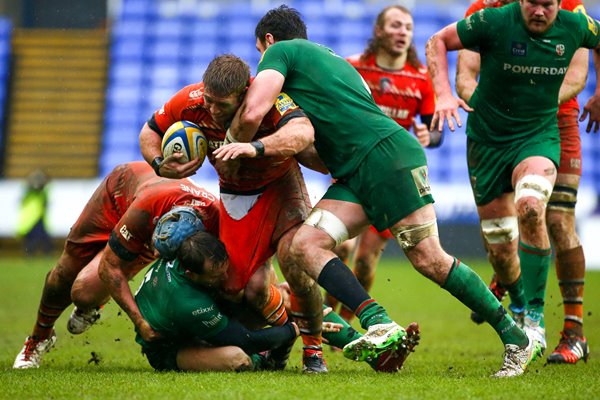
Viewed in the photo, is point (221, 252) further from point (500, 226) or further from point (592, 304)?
point (592, 304)

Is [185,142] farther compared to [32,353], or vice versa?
[32,353]

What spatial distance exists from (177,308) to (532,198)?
235 centimetres

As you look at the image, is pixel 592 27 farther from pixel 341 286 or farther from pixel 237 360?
pixel 237 360

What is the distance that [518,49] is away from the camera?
675 cm

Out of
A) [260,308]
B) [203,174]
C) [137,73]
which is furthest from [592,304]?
[137,73]

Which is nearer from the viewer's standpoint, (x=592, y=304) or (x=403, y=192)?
(x=403, y=192)

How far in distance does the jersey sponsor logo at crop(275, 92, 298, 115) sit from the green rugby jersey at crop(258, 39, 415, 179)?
83mm

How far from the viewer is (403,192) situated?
5.81 m

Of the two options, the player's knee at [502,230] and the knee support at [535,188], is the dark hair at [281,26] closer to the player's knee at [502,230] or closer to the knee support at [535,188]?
the knee support at [535,188]

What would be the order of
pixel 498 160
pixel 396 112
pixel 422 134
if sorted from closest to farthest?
pixel 498 160 → pixel 422 134 → pixel 396 112

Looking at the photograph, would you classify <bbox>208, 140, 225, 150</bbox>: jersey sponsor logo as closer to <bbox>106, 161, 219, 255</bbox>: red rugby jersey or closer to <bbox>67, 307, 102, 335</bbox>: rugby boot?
<bbox>106, 161, 219, 255</bbox>: red rugby jersey

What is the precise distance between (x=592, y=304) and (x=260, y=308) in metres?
6.74

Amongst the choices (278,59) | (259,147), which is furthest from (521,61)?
(259,147)

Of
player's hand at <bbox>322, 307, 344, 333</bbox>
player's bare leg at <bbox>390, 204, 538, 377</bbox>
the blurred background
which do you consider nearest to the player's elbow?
player's bare leg at <bbox>390, 204, 538, 377</bbox>
